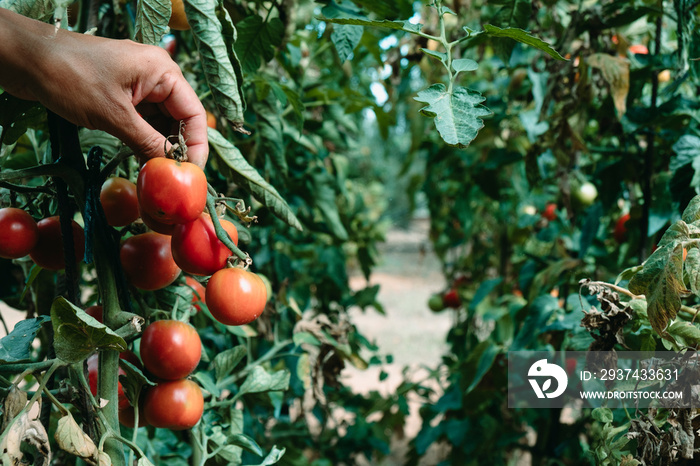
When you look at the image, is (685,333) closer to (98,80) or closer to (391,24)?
(391,24)

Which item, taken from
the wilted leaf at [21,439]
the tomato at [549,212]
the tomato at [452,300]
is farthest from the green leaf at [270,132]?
the tomato at [452,300]

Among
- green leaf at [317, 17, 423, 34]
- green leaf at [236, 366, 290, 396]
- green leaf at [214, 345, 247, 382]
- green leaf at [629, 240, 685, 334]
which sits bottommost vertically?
green leaf at [236, 366, 290, 396]

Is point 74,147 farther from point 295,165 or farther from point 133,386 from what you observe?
point 295,165

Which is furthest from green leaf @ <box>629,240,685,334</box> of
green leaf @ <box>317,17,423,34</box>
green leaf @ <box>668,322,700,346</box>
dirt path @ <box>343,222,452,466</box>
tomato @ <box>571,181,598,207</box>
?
dirt path @ <box>343,222,452,466</box>

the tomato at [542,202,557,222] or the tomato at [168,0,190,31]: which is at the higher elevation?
the tomato at [168,0,190,31]

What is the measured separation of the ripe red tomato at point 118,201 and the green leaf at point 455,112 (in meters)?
0.34

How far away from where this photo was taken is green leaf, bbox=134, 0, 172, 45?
52cm

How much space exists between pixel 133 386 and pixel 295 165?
84 centimetres

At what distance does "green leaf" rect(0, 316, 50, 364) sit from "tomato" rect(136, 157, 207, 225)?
0.20 m

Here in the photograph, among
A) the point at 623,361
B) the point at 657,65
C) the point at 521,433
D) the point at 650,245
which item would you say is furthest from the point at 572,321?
the point at 521,433

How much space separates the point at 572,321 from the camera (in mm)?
920

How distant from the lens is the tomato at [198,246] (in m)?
0.53

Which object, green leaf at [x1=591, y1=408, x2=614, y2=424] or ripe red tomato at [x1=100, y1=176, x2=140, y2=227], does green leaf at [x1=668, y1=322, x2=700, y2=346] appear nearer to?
green leaf at [x1=591, y1=408, x2=614, y2=424]

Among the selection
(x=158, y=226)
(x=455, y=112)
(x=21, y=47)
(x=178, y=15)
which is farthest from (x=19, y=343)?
(x=455, y=112)
